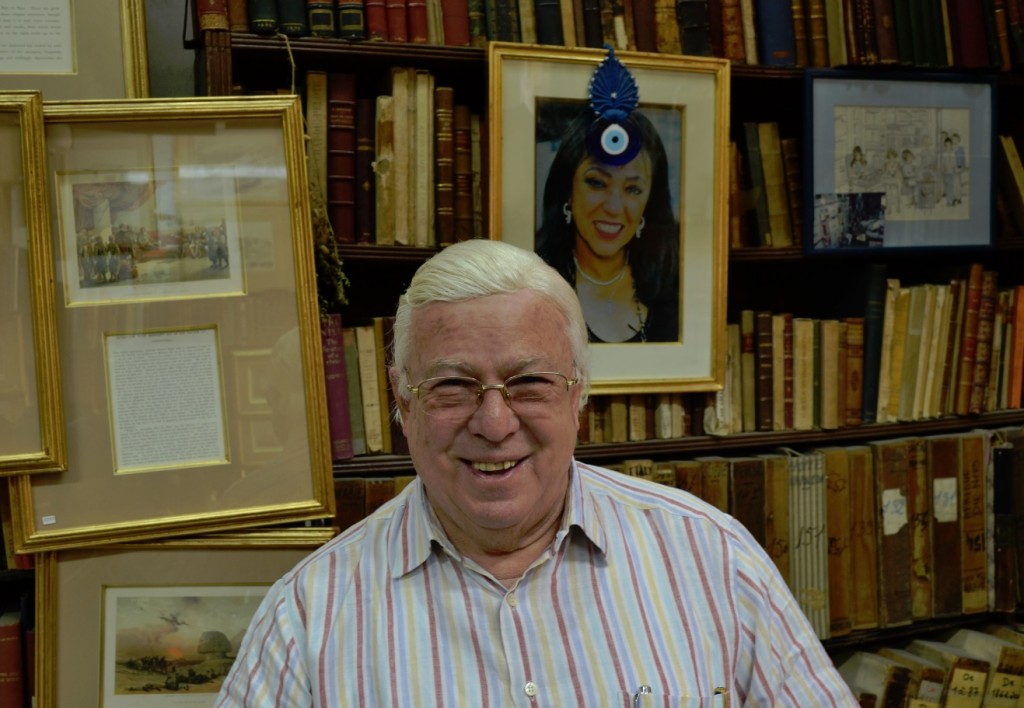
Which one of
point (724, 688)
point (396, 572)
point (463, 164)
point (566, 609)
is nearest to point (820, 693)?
point (724, 688)

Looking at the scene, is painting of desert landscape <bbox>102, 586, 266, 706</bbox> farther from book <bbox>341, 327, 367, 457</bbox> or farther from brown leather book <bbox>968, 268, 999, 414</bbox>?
brown leather book <bbox>968, 268, 999, 414</bbox>

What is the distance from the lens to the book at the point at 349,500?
1.93 m

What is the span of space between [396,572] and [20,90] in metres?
1.04

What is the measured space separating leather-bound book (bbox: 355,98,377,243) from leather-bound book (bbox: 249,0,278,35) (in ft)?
0.71

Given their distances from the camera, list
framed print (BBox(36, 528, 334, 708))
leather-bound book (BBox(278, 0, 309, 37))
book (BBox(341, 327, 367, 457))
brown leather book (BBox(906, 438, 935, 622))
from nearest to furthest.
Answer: framed print (BBox(36, 528, 334, 708)) < leather-bound book (BBox(278, 0, 309, 37)) < book (BBox(341, 327, 367, 457)) < brown leather book (BBox(906, 438, 935, 622))

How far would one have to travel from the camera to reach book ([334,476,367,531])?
6.34 ft

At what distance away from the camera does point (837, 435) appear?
2246mm

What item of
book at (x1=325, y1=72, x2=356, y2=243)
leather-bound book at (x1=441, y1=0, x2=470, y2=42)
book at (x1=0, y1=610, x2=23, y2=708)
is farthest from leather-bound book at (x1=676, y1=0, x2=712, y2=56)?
book at (x1=0, y1=610, x2=23, y2=708)

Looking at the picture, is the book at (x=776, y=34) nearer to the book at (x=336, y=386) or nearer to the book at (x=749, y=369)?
the book at (x=749, y=369)

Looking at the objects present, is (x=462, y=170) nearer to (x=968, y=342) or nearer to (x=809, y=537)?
(x=809, y=537)

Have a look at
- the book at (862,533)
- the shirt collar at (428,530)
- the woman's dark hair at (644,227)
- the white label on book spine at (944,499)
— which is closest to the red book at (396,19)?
the woman's dark hair at (644,227)

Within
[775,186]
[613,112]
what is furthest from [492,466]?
[775,186]

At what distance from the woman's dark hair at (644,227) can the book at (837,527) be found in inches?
21.6

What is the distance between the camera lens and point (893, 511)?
2.25 m
